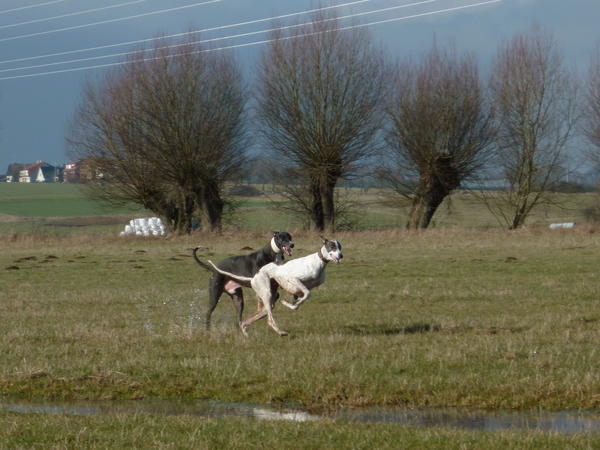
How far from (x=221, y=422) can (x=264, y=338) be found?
203 inches

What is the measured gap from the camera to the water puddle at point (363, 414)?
30.7 ft

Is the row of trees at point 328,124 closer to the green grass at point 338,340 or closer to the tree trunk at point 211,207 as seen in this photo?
the tree trunk at point 211,207

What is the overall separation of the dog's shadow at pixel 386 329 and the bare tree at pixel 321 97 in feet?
119

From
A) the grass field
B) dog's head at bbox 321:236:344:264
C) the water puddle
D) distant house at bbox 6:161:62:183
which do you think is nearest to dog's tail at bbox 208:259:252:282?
the grass field

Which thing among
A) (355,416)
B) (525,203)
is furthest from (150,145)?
(355,416)

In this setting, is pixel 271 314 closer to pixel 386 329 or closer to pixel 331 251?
pixel 331 251

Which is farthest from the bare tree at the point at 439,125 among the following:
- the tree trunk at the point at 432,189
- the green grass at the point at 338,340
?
the green grass at the point at 338,340

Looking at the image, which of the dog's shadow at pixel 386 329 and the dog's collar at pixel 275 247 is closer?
the dog's collar at pixel 275 247

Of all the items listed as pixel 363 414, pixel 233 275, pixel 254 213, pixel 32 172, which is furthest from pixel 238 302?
pixel 32 172

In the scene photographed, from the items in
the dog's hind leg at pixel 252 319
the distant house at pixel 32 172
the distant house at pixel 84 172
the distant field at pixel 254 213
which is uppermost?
the dog's hind leg at pixel 252 319

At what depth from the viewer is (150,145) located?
5356cm

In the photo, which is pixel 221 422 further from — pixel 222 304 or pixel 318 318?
pixel 222 304

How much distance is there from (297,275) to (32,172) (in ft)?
626

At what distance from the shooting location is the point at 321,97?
51.5 m
